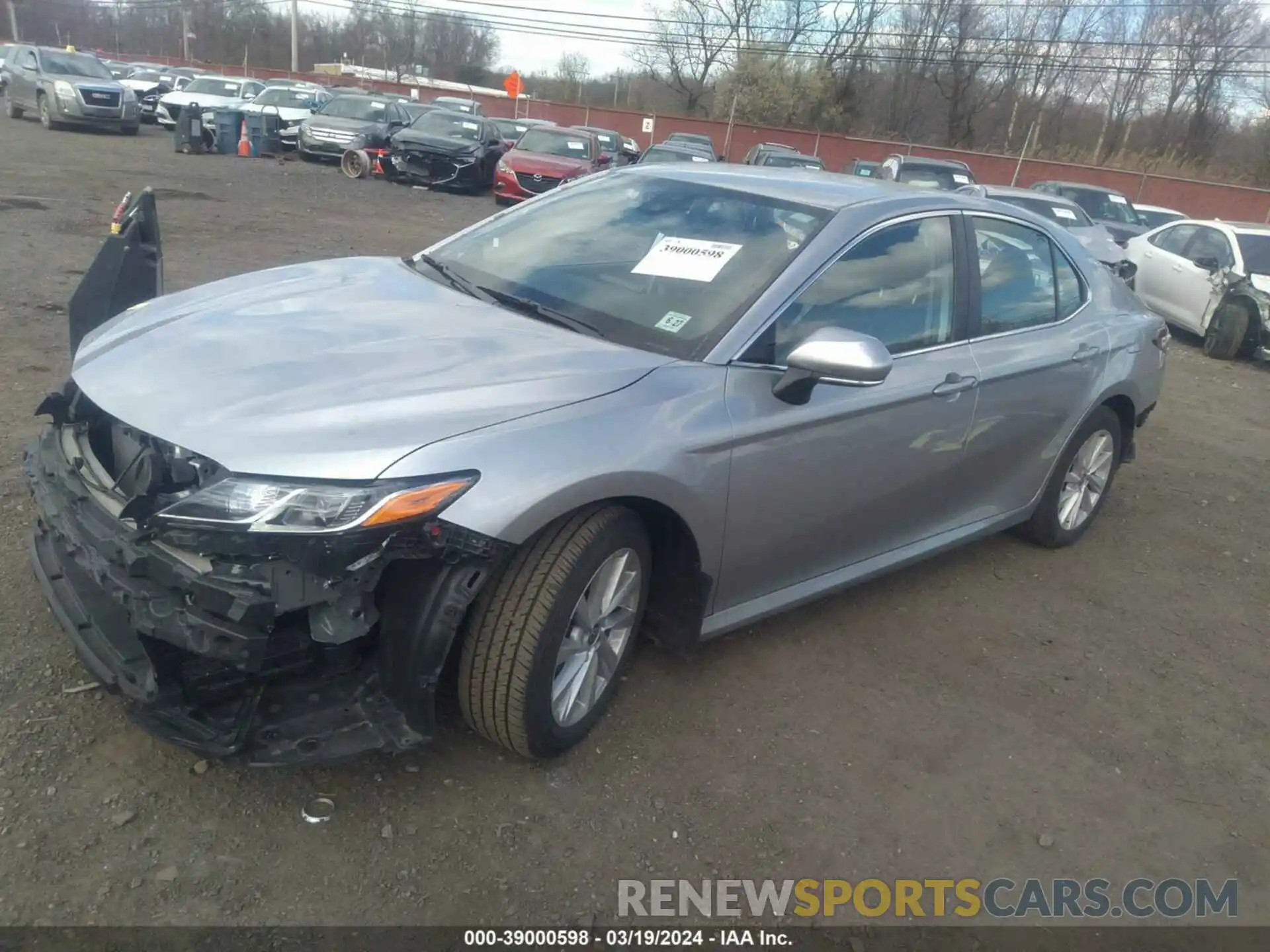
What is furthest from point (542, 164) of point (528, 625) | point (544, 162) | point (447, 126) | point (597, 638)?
point (528, 625)

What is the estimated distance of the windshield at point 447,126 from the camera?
1922 centimetres

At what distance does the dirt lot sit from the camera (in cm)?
247

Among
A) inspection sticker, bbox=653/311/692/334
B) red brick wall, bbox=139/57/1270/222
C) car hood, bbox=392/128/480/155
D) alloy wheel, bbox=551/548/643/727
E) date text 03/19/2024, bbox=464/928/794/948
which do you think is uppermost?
red brick wall, bbox=139/57/1270/222

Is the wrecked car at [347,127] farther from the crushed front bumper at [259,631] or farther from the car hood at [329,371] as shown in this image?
the crushed front bumper at [259,631]

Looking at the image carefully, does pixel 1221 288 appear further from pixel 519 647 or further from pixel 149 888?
pixel 149 888

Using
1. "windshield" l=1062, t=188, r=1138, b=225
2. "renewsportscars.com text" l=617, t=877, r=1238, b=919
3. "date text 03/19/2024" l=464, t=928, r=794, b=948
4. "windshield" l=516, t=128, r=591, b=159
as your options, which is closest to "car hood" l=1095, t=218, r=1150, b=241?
"windshield" l=1062, t=188, r=1138, b=225

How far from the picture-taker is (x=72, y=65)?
22844 mm

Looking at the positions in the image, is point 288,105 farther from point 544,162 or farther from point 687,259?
point 687,259

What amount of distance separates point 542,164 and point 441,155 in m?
2.30

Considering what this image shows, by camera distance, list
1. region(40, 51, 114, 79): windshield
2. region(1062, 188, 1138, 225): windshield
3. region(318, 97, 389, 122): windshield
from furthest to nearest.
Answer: region(40, 51, 114, 79): windshield, region(318, 97, 389, 122): windshield, region(1062, 188, 1138, 225): windshield

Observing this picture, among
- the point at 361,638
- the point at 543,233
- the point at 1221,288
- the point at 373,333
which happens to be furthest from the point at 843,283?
the point at 1221,288

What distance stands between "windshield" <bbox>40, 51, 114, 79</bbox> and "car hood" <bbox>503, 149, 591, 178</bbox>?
12171mm

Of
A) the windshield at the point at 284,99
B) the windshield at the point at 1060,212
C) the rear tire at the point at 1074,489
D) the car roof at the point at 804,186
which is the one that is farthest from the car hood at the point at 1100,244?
the windshield at the point at 284,99

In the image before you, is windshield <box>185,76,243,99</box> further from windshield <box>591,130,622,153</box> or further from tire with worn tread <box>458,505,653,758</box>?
tire with worn tread <box>458,505,653,758</box>
